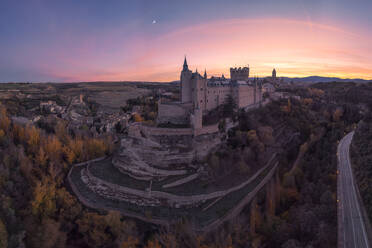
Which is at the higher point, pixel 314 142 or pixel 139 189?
pixel 314 142

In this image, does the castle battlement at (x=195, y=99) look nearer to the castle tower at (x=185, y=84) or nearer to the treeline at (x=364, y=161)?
the castle tower at (x=185, y=84)

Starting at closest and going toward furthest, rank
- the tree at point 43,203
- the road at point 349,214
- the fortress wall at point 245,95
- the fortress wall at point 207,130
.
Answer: the road at point 349,214 < the tree at point 43,203 < the fortress wall at point 207,130 < the fortress wall at point 245,95

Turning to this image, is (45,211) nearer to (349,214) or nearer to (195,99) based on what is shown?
(195,99)

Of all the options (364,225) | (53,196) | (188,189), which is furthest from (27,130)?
(364,225)

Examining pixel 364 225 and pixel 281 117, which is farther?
pixel 281 117

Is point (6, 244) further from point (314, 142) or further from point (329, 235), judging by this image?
point (314, 142)

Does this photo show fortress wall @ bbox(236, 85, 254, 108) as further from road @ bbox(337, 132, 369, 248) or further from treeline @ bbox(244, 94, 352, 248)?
road @ bbox(337, 132, 369, 248)

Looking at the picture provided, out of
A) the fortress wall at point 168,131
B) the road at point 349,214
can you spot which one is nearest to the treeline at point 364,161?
the road at point 349,214
